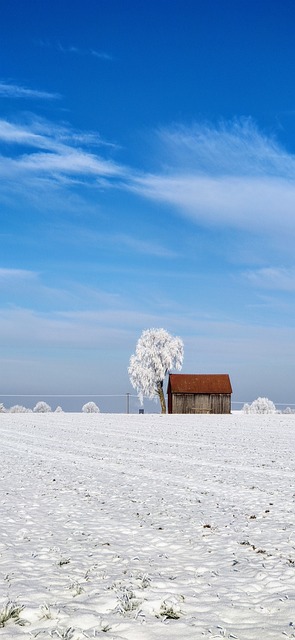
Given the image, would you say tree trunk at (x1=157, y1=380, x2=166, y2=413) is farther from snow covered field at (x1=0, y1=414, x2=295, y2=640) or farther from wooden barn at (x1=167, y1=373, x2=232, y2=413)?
snow covered field at (x1=0, y1=414, x2=295, y2=640)

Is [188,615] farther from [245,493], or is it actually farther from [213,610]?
[245,493]

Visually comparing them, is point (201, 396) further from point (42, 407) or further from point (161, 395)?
point (42, 407)

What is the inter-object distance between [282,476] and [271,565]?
27.8 feet

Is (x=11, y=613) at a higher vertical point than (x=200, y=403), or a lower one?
lower

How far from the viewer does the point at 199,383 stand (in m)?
75.5

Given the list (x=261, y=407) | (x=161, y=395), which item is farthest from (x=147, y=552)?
(x=261, y=407)

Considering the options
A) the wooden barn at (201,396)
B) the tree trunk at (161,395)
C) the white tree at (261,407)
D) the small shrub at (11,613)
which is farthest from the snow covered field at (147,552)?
the white tree at (261,407)

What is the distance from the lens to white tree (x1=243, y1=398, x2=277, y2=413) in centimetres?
9756

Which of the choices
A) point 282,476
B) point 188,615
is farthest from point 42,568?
point 282,476

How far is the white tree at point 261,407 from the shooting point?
9756 cm

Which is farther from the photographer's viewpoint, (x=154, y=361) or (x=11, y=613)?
(x=154, y=361)

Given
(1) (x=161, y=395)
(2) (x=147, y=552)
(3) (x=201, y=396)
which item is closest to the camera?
(2) (x=147, y=552)

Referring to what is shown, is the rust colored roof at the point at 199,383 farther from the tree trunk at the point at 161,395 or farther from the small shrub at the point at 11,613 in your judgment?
the small shrub at the point at 11,613

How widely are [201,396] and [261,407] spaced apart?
26917mm
